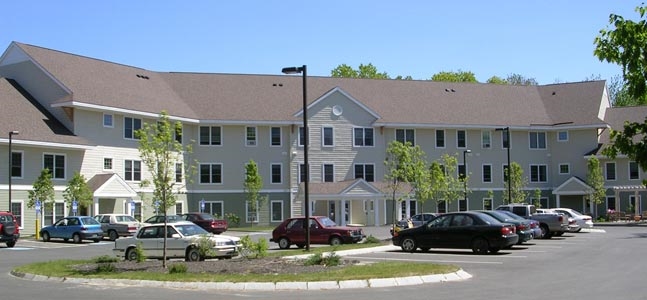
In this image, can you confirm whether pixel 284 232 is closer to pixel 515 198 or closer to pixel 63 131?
pixel 63 131

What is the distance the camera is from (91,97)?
5003 cm

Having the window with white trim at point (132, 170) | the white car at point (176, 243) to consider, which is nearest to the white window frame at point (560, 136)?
the window with white trim at point (132, 170)

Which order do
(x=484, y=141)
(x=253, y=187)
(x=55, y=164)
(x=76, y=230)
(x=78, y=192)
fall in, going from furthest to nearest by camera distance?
1. (x=484, y=141)
2. (x=253, y=187)
3. (x=55, y=164)
4. (x=78, y=192)
5. (x=76, y=230)

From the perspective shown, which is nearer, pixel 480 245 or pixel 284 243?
pixel 480 245

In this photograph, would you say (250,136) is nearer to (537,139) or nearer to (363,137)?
(363,137)

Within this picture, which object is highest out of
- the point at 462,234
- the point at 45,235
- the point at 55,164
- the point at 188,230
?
the point at 55,164

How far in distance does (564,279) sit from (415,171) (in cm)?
2164

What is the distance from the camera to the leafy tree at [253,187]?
56406 mm

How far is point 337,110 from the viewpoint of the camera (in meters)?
59.9

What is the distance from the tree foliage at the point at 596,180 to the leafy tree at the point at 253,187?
88.9 feet

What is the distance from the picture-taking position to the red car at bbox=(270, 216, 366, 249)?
3194 cm

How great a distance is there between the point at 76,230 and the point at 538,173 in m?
41.6

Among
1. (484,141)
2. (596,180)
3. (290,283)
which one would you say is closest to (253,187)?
(484,141)

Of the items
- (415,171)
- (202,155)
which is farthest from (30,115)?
(415,171)
